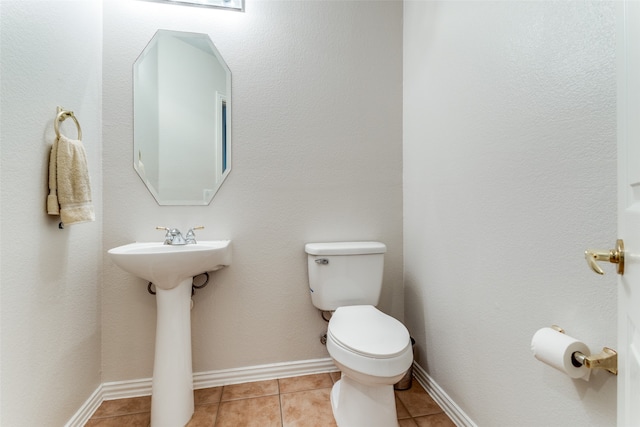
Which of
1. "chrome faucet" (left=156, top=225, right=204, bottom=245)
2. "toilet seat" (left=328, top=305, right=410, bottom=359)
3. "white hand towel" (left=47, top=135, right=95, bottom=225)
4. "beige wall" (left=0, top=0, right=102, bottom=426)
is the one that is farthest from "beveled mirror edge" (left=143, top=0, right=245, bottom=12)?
"toilet seat" (left=328, top=305, right=410, bottom=359)

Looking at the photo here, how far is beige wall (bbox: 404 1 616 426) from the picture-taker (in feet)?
2.50

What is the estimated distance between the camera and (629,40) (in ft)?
1.47

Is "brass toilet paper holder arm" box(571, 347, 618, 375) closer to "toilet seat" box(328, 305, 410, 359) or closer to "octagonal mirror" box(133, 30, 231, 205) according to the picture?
"toilet seat" box(328, 305, 410, 359)

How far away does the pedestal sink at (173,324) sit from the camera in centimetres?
125

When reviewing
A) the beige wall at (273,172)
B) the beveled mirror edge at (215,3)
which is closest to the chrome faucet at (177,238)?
the beige wall at (273,172)

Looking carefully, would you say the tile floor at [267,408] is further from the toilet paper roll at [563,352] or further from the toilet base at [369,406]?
the toilet paper roll at [563,352]

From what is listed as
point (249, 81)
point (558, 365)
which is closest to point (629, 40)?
point (558, 365)

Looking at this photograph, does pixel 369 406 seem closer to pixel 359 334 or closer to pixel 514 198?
pixel 359 334

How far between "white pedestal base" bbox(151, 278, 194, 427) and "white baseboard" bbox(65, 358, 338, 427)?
233mm

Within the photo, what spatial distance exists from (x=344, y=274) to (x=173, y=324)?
86cm

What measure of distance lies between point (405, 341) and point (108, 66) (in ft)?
6.40

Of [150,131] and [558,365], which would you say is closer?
[558,365]

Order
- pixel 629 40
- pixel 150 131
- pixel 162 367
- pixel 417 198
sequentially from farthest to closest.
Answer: pixel 417 198 → pixel 150 131 → pixel 162 367 → pixel 629 40

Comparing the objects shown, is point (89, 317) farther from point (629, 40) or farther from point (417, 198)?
point (629, 40)
